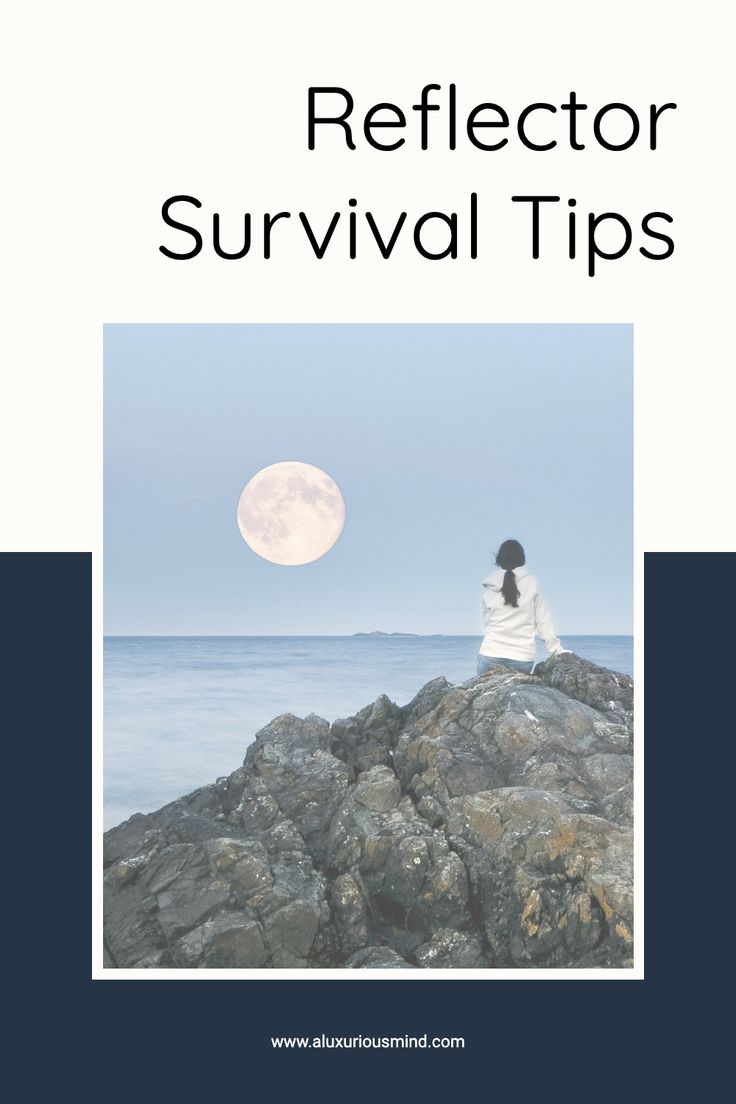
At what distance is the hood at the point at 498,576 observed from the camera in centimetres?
794

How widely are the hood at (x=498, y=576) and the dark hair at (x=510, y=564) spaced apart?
32mm

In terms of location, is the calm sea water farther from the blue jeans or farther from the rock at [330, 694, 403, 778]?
the rock at [330, 694, 403, 778]

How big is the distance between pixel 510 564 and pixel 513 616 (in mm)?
497

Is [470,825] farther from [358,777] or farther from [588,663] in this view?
[588,663]

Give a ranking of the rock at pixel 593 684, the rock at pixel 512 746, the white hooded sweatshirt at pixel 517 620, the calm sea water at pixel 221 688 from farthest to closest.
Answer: the calm sea water at pixel 221 688
the white hooded sweatshirt at pixel 517 620
the rock at pixel 593 684
the rock at pixel 512 746

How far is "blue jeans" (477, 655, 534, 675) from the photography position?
8086 mm

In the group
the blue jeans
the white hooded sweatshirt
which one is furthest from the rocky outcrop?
the white hooded sweatshirt

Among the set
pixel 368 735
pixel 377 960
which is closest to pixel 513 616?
pixel 368 735

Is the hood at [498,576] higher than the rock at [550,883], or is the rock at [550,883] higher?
the hood at [498,576]

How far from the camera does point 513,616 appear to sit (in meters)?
8.02

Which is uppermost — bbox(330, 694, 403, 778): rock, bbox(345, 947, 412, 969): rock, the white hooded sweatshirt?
the white hooded sweatshirt

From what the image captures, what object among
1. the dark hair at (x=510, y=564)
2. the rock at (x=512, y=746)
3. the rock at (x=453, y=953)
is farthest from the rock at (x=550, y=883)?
the dark hair at (x=510, y=564)

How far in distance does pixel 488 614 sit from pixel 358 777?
1975mm

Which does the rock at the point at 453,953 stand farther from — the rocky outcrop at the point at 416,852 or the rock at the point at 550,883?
the rock at the point at 550,883
